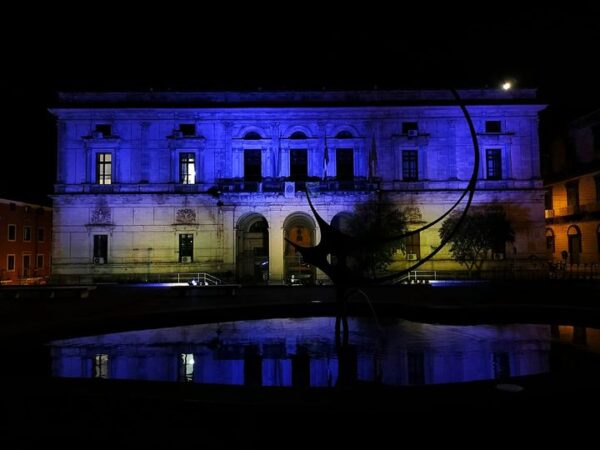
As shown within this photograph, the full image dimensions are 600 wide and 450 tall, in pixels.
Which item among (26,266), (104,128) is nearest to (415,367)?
(104,128)

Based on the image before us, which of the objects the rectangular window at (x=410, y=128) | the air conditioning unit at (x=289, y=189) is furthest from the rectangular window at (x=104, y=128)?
the rectangular window at (x=410, y=128)

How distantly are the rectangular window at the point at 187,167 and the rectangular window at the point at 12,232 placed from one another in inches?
628

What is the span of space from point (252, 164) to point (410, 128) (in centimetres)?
1300

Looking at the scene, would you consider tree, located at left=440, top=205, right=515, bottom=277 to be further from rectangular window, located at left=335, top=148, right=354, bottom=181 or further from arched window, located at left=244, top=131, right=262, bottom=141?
arched window, located at left=244, top=131, right=262, bottom=141

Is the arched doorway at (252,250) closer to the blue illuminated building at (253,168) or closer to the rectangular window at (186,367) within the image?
the blue illuminated building at (253,168)

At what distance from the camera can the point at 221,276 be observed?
35.1m

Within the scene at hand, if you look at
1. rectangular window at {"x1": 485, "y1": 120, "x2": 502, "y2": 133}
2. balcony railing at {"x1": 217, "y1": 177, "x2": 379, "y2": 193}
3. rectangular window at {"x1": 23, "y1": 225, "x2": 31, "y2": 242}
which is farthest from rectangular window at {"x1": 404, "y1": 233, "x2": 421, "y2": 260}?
rectangular window at {"x1": 23, "y1": 225, "x2": 31, "y2": 242}

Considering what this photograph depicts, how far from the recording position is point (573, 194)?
41.2 m

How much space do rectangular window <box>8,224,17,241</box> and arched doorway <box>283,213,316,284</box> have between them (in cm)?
2339

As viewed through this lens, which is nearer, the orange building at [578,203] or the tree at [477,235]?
the tree at [477,235]

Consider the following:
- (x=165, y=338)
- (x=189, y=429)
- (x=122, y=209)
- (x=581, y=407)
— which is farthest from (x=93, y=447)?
(x=122, y=209)

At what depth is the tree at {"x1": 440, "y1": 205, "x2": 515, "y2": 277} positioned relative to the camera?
1266 inches

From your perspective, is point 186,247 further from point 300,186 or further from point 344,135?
point 344,135

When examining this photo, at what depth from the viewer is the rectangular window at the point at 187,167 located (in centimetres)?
3672
